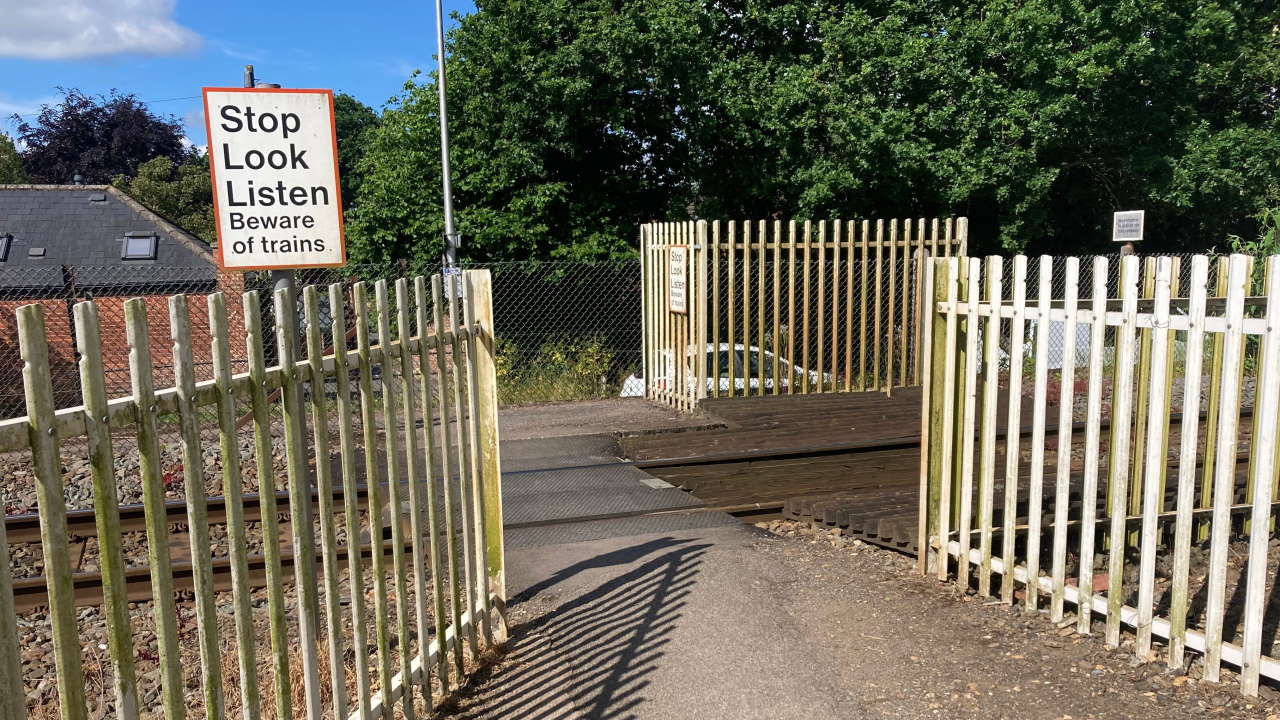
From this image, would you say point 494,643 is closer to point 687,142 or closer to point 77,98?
point 687,142

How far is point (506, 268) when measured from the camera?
53.8 feet

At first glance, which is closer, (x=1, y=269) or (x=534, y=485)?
(x=534, y=485)

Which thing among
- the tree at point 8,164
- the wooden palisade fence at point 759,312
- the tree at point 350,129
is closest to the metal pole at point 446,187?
the wooden palisade fence at point 759,312

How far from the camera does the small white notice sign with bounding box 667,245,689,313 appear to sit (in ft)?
38.9

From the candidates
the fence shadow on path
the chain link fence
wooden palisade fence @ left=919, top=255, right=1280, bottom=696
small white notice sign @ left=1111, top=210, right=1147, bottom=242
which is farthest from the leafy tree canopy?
wooden palisade fence @ left=919, top=255, right=1280, bottom=696

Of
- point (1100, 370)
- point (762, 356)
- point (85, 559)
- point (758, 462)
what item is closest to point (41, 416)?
point (1100, 370)

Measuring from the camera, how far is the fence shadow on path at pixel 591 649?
404 cm

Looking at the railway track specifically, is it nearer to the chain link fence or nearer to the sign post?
the sign post

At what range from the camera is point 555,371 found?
50.1 feet

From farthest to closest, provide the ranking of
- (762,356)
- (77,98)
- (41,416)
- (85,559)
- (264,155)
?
(77,98) → (762,356) → (85,559) → (264,155) → (41,416)

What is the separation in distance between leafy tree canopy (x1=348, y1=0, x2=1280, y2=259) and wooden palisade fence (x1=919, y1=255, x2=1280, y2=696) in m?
12.5

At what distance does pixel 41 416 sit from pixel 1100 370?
13.7 ft

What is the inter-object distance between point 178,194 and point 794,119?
94.6ft

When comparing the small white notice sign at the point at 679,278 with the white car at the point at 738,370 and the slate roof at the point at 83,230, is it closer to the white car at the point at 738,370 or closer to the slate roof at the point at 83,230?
the white car at the point at 738,370
